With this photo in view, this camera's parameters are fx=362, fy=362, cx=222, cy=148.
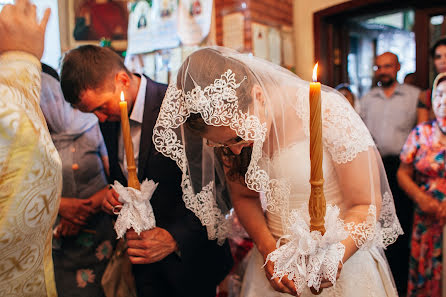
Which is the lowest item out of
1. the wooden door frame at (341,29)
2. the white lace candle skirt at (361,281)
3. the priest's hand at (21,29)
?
the white lace candle skirt at (361,281)

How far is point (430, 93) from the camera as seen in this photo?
11.3 ft

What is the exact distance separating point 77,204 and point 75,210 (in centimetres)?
4

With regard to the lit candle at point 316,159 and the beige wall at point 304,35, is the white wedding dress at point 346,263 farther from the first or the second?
the beige wall at point 304,35

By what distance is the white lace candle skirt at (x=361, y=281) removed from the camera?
1298 mm

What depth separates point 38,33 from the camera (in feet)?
3.85

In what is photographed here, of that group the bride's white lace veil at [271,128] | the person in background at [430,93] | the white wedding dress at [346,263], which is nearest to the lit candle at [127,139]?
the bride's white lace veil at [271,128]

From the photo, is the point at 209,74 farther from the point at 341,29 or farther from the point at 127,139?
the point at 341,29

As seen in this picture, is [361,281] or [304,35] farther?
[304,35]

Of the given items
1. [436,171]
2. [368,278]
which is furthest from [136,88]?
[436,171]

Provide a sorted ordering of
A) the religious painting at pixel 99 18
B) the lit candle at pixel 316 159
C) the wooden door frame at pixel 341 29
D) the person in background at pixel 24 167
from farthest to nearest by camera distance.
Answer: the religious painting at pixel 99 18
the wooden door frame at pixel 341 29
the person in background at pixel 24 167
the lit candle at pixel 316 159

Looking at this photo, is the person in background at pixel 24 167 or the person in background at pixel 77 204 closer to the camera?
the person in background at pixel 24 167

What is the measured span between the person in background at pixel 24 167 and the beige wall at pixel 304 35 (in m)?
4.37

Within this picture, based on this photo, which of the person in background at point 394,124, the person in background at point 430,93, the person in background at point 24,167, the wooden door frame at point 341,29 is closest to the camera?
the person in background at point 24,167

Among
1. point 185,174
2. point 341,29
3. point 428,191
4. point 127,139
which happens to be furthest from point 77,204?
point 341,29
